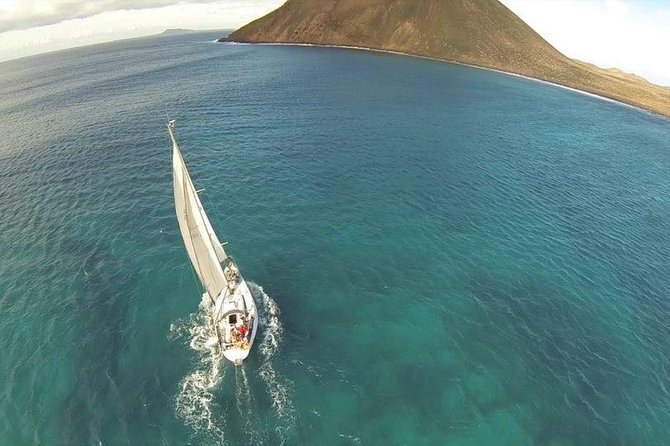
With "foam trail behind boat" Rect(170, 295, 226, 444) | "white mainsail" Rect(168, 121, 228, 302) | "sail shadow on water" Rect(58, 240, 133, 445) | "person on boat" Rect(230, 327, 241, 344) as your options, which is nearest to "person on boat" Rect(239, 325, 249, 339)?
"person on boat" Rect(230, 327, 241, 344)

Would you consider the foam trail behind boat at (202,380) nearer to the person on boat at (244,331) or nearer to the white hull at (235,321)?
the white hull at (235,321)

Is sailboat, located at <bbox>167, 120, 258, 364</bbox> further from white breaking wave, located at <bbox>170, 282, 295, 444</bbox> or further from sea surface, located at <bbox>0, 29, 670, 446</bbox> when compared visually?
sea surface, located at <bbox>0, 29, 670, 446</bbox>

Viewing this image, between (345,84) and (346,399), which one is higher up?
(345,84)

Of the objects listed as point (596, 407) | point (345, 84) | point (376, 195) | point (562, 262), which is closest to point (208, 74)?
point (345, 84)

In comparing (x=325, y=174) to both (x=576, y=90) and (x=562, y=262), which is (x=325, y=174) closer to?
(x=562, y=262)

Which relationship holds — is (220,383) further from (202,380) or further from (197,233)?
(197,233)

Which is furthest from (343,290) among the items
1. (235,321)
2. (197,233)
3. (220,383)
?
(197,233)
